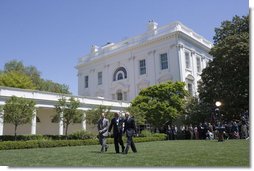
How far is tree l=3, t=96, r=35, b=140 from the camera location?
22422mm

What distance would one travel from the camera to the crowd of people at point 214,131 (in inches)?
947

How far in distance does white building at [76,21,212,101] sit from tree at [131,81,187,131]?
3.69m

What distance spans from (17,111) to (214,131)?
16.0 meters

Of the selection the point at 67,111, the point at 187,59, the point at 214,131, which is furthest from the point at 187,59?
the point at 67,111

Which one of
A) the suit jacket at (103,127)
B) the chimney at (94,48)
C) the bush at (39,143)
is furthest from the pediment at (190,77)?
the suit jacket at (103,127)

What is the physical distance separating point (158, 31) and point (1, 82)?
76.9ft

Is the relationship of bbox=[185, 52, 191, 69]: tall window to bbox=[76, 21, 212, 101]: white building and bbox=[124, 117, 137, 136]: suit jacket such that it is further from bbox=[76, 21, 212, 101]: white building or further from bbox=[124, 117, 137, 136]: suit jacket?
bbox=[124, 117, 137, 136]: suit jacket

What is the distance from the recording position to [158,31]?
39844 mm

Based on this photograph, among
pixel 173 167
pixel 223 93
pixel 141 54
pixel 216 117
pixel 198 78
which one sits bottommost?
pixel 173 167

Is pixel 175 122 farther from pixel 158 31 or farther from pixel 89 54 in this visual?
pixel 89 54

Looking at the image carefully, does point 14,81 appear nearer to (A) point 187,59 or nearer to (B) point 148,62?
(B) point 148,62

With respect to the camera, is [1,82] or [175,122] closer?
[175,122]

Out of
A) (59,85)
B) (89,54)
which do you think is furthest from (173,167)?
(59,85)

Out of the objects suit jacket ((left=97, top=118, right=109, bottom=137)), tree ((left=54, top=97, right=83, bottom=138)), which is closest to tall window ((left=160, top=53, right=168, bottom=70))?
tree ((left=54, top=97, right=83, bottom=138))
